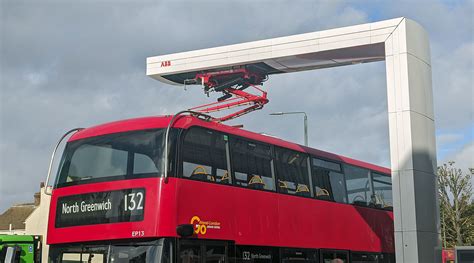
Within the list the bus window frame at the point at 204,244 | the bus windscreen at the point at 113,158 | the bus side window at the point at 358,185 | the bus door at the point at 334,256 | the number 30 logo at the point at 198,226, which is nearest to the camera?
the bus window frame at the point at 204,244

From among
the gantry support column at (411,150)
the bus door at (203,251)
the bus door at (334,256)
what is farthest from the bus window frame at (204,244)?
the gantry support column at (411,150)

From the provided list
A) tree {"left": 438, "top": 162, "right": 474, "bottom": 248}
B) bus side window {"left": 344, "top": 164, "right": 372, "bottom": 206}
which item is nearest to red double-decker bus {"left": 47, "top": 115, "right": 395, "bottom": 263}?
bus side window {"left": 344, "top": 164, "right": 372, "bottom": 206}

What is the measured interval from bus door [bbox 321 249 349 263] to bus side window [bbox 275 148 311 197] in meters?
1.37

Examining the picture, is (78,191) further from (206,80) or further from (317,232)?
(206,80)

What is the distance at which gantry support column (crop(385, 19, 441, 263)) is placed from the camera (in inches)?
511

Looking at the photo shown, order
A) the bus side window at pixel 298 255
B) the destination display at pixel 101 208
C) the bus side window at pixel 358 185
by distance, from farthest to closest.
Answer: the bus side window at pixel 358 185 → the bus side window at pixel 298 255 → the destination display at pixel 101 208

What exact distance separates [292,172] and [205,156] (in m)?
3.01

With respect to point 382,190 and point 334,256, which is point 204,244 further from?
point 382,190

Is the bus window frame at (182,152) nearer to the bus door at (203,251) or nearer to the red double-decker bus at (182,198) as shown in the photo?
the red double-decker bus at (182,198)

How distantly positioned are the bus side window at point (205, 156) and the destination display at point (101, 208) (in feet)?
3.27

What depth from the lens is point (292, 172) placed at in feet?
46.4

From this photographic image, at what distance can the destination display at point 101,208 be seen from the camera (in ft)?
35.6

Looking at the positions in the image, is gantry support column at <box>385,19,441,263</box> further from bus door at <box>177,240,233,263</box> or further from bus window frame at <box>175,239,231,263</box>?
bus door at <box>177,240,233,263</box>

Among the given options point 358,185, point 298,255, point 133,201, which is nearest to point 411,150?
point 298,255
